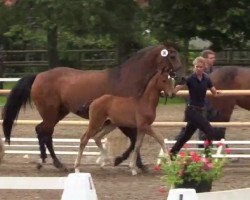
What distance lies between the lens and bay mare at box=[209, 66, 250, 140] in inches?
521

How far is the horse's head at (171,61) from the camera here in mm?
10938

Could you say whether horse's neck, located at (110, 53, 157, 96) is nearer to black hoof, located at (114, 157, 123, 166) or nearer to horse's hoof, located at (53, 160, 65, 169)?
black hoof, located at (114, 157, 123, 166)

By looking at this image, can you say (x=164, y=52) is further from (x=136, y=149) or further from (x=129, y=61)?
(x=136, y=149)

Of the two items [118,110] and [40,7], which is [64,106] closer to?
[118,110]

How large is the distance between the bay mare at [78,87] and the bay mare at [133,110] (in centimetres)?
22

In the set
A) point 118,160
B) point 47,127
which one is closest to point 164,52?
point 118,160

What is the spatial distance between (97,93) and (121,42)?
13909mm

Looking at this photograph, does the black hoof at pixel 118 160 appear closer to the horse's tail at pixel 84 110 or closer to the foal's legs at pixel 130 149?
the foal's legs at pixel 130 149

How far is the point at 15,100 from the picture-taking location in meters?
12.2

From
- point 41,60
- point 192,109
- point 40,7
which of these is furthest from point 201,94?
point 41,60

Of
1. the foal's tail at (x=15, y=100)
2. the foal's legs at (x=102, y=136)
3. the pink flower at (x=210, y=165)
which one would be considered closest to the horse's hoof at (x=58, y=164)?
the foal's legs at (x=102, y=136)

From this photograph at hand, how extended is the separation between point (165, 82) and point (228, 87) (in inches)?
106

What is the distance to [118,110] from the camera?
10938 mm

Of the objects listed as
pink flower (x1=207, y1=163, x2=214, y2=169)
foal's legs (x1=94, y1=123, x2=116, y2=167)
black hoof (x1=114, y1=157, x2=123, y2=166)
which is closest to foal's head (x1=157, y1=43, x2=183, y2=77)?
foal's legs (x1=94, y1=123, x2=116, y2=167)
